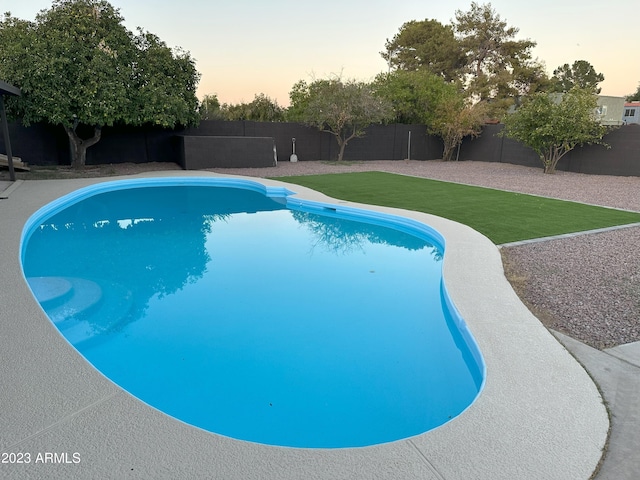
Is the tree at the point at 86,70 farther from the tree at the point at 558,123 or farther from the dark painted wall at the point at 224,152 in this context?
the tree at the point at 558,123

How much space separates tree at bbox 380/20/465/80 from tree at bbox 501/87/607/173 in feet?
53.2

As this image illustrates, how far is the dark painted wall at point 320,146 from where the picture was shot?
13.2 meters

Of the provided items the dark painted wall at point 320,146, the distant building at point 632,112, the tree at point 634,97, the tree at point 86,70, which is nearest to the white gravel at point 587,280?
the dark painted wall at point 320,146

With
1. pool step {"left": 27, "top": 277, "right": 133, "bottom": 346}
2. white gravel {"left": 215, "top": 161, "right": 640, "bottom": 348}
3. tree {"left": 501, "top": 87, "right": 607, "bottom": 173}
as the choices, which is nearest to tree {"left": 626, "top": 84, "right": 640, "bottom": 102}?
tree {"left": 501, "top": 87, "right": 607, "bottom": 173}

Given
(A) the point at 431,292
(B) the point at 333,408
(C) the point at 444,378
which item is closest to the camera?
(B) the point at 333,408

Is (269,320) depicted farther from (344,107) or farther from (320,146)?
(320,146)

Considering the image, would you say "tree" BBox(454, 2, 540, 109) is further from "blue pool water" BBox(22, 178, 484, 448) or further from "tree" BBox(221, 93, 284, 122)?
"blue pool water" BBox(22, 178, 484, 448)

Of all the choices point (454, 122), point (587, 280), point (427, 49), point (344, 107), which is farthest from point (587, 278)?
point (427, 49)

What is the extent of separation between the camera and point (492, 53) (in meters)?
27.0

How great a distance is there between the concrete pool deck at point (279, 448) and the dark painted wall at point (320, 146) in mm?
12747

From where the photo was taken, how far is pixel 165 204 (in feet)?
30.9

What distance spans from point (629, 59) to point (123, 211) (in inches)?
1010

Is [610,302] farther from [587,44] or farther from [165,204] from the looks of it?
[587,44]

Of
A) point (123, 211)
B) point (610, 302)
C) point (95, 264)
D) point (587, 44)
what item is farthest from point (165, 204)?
point (587, 44)
